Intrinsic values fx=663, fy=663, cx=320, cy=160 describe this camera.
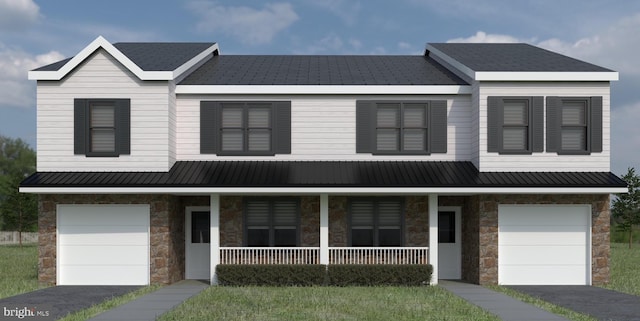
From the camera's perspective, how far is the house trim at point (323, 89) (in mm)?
21469

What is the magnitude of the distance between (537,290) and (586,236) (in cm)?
293

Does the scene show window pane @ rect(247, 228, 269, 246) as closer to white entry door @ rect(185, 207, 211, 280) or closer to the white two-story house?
the white two-story house

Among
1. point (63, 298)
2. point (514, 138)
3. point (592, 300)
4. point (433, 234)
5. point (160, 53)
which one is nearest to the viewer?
point (592, 300)

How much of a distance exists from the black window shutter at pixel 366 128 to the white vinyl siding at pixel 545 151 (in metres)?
3.40

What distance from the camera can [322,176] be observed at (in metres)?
20.3

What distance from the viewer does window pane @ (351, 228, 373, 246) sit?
845 inches

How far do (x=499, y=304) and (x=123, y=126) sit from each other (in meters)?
12.3

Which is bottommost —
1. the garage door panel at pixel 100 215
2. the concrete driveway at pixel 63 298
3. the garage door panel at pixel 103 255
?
the concrete driveway at pixel 63 298

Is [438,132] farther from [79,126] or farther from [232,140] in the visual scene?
[79,126]

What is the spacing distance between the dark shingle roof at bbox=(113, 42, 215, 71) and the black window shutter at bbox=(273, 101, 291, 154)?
362 centimetres

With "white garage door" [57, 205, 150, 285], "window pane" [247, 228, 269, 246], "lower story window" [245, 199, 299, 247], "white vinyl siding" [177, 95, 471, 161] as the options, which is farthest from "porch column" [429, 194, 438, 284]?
"white garage door" [57, 205, 150, 285]

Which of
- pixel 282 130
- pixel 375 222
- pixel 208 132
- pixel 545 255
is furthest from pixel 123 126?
pixel 545 255

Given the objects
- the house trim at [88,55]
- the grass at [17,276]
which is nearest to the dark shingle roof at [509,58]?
the house trim at [88,55]

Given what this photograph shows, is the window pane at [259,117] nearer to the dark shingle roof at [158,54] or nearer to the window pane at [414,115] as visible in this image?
the dark shingle roof at [158,54]
